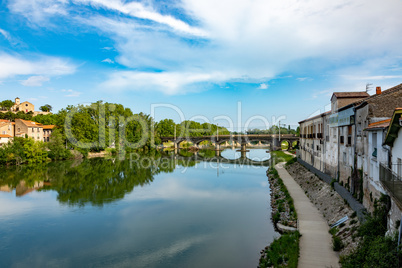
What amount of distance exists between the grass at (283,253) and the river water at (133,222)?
0.81 meters

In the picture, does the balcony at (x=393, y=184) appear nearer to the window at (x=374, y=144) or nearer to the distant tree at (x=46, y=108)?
the window at (x=374, y=144)

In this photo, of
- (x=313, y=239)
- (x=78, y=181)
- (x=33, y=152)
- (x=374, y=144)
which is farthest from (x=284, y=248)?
(x=33, y=152)

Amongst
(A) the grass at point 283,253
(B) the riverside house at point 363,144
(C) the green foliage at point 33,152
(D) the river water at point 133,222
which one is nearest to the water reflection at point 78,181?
(D) the river water at point 133,222

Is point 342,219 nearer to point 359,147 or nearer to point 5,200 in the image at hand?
point 359,147

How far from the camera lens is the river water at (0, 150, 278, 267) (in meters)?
13.1

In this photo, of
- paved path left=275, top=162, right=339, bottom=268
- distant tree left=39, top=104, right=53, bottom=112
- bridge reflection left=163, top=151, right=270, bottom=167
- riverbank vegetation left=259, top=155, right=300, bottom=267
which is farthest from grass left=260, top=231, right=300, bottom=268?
distant tree left=39, top=104, right=53, bottom=112

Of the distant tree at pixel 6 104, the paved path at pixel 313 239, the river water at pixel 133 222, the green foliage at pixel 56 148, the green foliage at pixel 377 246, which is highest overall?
the distant tree at pixel 6 104

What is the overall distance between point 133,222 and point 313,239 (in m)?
10.9

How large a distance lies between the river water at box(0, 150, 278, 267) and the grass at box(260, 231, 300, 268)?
0.81m

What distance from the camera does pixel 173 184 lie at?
30812 millimetres

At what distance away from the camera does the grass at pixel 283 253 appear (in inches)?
416

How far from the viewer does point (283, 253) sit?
1149cm

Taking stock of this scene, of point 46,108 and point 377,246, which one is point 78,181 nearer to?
point 377,246

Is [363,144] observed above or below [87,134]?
below
